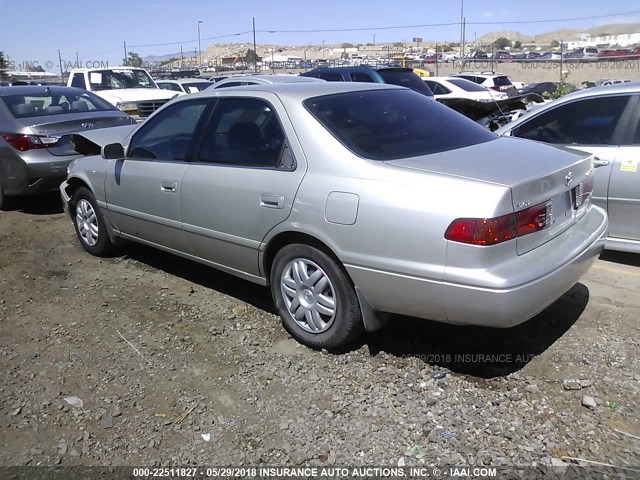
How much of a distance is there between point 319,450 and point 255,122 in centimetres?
218

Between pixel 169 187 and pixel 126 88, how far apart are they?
405 inches

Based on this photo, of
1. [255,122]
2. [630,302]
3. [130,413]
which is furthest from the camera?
[630,302]

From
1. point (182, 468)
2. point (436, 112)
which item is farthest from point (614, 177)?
point (182, 468)

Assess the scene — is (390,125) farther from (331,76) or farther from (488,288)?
(331,76)

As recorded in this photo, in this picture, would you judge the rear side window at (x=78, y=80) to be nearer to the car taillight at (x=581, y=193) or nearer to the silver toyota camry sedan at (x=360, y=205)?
the silver toyota camry sedan at (x=360, y=205)

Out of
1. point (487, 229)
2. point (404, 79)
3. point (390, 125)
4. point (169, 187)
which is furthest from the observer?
point (404, 79)

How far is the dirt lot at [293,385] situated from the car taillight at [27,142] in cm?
295

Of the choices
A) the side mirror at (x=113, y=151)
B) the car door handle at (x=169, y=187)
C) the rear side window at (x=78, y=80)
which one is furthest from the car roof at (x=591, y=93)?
the rear side window at (x=78, y=80)

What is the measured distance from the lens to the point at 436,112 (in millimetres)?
4215

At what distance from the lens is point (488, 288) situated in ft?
9.50

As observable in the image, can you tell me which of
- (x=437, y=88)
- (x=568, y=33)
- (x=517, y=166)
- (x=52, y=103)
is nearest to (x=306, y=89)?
(x=517, y=166)

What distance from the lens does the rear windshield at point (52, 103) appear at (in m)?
7.50

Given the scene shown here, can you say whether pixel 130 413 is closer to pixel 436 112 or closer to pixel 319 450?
pixel 319 450

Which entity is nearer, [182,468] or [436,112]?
[182,468]
